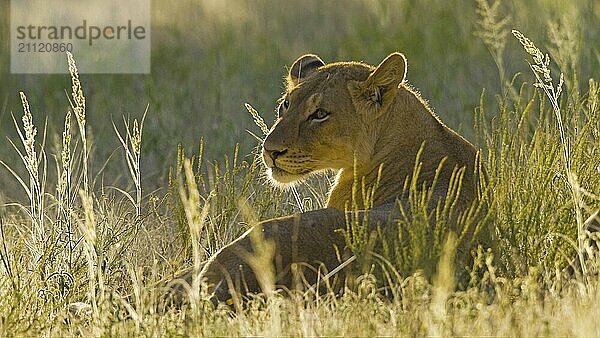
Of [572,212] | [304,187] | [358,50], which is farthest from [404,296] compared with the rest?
[358,50]

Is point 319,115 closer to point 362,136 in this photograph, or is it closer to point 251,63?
point 362,136

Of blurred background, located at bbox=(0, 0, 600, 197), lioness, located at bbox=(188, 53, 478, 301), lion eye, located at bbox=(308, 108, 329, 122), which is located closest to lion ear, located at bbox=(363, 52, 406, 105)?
lioness, located at bbox=(188, 53, 478, 301)

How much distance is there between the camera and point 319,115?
233 inches

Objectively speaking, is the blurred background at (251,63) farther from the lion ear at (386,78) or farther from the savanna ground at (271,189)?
the lion ear at (386,78)

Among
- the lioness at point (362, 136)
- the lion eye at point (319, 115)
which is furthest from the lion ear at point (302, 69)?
the lion eye at point (319, 115)

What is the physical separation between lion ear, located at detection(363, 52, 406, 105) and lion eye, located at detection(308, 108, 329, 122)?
0.21 metres

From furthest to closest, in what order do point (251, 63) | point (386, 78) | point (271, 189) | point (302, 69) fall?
1. point (251, 63)
2. point (271, 189)
3. point (302, 69)
4. point (386, 78)

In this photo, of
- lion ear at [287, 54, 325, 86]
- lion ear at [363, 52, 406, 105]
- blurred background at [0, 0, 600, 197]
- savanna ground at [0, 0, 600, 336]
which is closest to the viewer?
savanna ground at [0, 0, 600, 336]

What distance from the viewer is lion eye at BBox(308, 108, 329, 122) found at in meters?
5.91

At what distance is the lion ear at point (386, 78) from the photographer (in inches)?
228

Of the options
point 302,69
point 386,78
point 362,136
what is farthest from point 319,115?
point 302,69

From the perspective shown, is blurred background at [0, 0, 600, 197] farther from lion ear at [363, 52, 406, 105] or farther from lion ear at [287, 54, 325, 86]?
lion ear at [363, 52, 406, 105]

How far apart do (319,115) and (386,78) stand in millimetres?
336

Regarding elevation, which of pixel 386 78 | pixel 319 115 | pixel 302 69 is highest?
pixel 302 69
